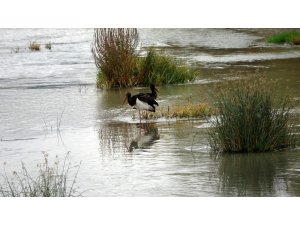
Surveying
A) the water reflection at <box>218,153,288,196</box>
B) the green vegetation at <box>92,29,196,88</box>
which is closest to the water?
the water reflection at <box>218,153,288,196</box>

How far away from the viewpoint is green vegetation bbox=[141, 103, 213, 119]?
12.7 metres

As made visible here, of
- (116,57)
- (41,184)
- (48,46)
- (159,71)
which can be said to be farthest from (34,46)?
(41,184)

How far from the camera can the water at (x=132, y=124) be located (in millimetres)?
9391

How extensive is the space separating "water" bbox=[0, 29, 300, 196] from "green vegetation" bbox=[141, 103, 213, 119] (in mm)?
196

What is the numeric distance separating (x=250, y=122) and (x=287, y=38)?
3.39 metres

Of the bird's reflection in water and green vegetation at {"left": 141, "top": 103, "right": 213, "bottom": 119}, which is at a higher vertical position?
green vegetation at {"left": 141, "top": 103, "right": 213, "bottom": 119}

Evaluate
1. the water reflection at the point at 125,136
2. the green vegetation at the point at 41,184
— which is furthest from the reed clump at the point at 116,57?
the green vegetation at the point at 41,184

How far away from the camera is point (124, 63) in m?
16.1

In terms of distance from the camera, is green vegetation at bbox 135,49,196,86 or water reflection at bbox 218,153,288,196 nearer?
water reflection at bbox 218,153,288,196

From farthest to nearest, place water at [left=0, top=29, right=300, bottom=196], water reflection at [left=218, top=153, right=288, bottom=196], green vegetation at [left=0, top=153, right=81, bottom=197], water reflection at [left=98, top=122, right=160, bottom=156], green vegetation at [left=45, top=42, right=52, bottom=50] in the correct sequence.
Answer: green vegetation at [left=45, top=42, right=52, bottom=50], water reflection at [left=98, top=122, right=160, bottom=156], water at [left=0, top=29, right=300, bottom=196], water reflection at [left=218, top=153, right=288, bottom=196], green vegetation at [left=0, top=153, right=81, bottom=197]

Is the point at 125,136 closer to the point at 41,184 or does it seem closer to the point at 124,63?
the point at 41,184

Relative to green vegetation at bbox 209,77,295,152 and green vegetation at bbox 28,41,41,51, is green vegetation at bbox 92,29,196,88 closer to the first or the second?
green vegetation at bbox 28,41,41,51
